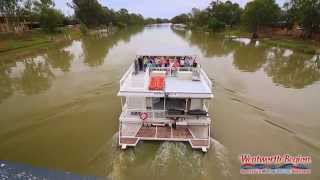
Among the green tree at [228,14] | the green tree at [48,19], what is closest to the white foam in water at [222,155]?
the green tree at [48,19]

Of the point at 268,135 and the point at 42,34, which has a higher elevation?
the point at 42,34

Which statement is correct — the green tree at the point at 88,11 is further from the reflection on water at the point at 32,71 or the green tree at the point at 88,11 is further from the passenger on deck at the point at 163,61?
the passenger on deck at the point at 163,61

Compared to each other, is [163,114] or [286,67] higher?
[286,67]

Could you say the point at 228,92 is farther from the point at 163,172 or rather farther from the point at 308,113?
the point at 163,172

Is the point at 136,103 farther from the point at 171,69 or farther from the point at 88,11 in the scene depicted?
the point at 88,11

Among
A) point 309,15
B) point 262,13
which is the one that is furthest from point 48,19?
point 309,15

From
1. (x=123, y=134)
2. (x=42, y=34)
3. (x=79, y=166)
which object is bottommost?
(x=79, y=166)

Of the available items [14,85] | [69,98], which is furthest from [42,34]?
[69,98]

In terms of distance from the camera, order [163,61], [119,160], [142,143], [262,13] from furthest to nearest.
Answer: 1. [262,13]
2. [163,61]
3. [142,143]
4. [119,160]
